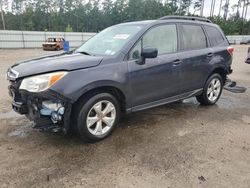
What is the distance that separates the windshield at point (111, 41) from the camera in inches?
149

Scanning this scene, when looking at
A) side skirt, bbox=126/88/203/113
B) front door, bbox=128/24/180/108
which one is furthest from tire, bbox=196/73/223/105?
front door, bbox=128/24/180/108

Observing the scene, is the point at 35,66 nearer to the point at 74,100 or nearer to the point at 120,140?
the point at 74,100

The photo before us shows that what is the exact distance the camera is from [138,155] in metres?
3.19

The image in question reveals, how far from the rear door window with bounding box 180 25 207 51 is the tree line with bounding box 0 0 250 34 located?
64.3 metres

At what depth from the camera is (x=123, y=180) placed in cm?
266

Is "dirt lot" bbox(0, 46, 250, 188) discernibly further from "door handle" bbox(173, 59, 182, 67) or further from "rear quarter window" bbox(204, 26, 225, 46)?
"rear quarter window" bbox(204, 26, 225, 46)

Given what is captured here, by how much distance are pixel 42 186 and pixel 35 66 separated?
155cm

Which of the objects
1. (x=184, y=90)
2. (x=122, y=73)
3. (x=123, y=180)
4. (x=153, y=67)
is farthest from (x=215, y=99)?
(x=123, y=180)

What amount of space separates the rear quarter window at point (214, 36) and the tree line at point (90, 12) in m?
63.7

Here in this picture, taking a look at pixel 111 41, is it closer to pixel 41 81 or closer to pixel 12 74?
pixel 41 81

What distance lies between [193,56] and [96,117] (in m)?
2.29

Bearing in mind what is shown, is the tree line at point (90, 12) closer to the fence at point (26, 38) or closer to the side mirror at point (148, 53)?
the fence at point (26, 38)

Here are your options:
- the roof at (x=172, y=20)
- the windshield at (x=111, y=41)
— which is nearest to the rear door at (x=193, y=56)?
the roof at (x=172, y=20)

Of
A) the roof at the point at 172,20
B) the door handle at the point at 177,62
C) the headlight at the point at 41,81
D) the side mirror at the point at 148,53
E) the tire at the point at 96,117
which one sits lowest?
the tire at the point at 96,117
